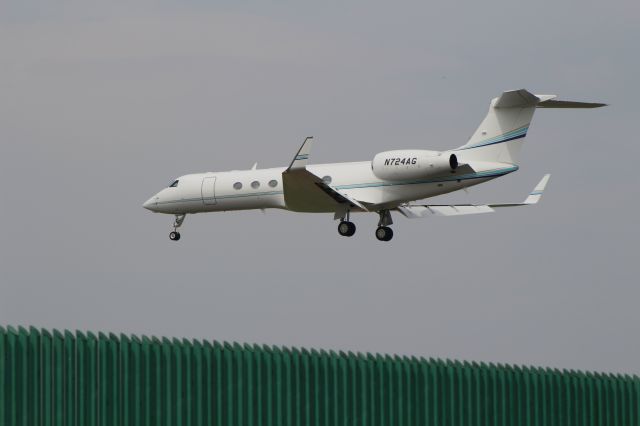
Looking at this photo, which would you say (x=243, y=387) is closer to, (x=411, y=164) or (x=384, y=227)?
(x=411, y=164)

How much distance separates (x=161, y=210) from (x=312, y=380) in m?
28.5

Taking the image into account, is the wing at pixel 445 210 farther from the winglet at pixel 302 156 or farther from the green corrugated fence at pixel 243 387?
the green corrugated fence at pixel 243 387

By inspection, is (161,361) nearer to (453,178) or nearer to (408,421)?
(408,421)

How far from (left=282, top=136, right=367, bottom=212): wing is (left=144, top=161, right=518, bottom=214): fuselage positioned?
239 millimetres

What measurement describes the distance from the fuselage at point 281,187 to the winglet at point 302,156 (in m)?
3.39

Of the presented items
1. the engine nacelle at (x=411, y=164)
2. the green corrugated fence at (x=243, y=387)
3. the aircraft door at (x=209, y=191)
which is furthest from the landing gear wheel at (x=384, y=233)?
the green corrugated fence at (x=243, y=387)

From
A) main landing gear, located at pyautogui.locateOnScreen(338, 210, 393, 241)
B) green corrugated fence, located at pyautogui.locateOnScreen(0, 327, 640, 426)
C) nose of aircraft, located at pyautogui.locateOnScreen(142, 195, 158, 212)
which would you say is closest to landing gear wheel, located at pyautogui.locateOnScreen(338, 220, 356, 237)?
main landing gear, located at pyautogui.locateOnScreen(338, 210, 393, 241)

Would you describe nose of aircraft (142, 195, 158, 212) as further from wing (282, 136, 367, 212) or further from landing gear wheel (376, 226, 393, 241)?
landing gear wheel (376, 226, 393, 241)

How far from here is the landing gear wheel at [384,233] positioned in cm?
4031

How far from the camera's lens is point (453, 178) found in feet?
121

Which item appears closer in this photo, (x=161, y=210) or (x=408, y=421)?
(x=408, y=421)

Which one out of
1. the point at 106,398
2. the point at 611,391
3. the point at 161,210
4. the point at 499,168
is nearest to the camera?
the point at 106,398

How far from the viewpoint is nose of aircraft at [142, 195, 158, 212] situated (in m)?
44.1

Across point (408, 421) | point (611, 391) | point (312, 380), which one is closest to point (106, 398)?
point (312, 380)
